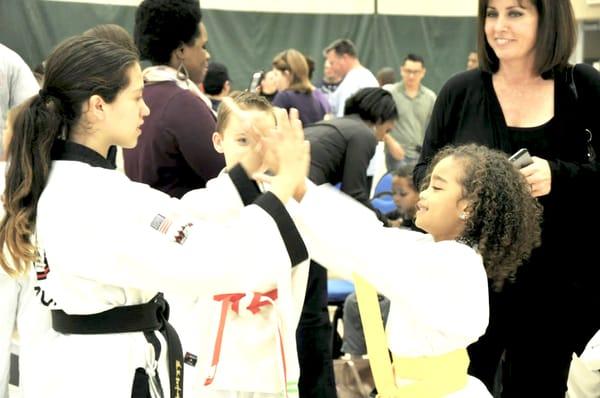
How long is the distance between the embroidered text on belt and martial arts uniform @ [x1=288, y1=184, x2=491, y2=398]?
1.31ft

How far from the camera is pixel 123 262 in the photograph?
7.47 ft

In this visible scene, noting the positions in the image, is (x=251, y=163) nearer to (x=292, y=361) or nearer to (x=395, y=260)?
(x=395, y=260)

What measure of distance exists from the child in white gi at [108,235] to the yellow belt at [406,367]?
44 centimetres

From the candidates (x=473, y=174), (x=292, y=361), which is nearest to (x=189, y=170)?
(x=292, y=361)

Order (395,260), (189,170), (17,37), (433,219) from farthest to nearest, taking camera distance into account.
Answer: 1. (17,37)
2. (189,170)
3. (433,219)
4. (395,260)

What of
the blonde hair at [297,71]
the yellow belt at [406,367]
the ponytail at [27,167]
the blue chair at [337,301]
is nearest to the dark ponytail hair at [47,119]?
the ponytail at [27,167]

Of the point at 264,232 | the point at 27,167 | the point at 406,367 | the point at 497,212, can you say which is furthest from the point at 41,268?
the point at 497,212

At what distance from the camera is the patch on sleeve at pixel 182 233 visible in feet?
7.48

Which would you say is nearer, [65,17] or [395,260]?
[395,260]

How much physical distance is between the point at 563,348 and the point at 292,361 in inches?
34.2

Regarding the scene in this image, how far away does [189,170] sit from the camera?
3611 mm

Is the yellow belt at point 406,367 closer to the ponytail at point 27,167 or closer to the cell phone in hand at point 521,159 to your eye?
the cell phone in hand at point 521,159

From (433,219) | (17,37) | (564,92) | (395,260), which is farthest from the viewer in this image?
(17,37)

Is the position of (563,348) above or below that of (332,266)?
below
